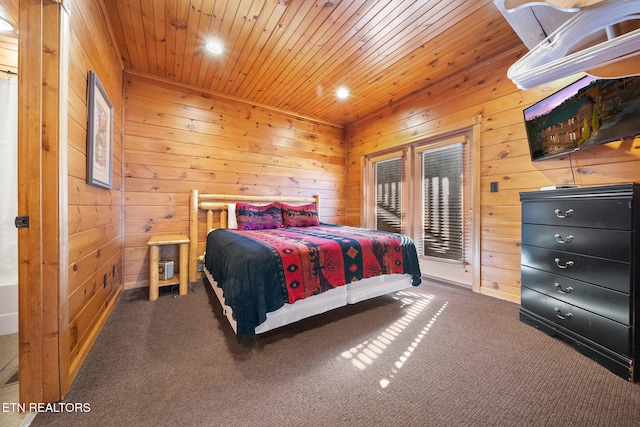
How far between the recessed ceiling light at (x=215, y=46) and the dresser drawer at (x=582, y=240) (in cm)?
319

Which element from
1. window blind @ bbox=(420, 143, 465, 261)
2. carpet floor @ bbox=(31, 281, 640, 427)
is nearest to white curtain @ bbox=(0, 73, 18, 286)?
carpet floor @ bbox=(31, 281, 640, 427)

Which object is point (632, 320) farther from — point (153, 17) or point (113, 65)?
point (113, 65)

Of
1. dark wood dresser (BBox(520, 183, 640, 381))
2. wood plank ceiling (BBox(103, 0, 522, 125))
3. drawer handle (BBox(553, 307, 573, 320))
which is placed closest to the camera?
dark wood dresser (BBox(520, 183, 640, 381))

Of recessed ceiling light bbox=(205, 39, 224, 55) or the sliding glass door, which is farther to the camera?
the sliding glass door

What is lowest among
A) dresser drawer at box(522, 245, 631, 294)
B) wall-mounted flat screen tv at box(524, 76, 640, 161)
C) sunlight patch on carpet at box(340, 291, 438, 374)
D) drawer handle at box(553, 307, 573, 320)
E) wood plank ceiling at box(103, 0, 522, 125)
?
sunlight patch on carpet at box(340, 291, 438, 374)

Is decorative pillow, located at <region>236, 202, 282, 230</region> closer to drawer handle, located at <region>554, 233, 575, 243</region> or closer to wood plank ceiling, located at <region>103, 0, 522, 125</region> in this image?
wood plank ceiling, located at <region>103, 0, 522, 125</region>

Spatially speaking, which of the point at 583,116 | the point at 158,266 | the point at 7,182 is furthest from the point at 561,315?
the point at 7,182

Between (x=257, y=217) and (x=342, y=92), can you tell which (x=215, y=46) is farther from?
(x=257, y=217)

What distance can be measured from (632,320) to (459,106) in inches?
95.1

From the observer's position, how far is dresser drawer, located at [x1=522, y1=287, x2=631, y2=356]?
1.34 meters

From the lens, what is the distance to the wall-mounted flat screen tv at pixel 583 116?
1.56 meters

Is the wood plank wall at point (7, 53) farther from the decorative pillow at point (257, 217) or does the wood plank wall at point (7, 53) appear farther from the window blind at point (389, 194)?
the window blind at point (389, 194)

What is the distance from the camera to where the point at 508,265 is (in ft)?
8.04

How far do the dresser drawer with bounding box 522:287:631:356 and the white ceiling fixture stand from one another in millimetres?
1406
